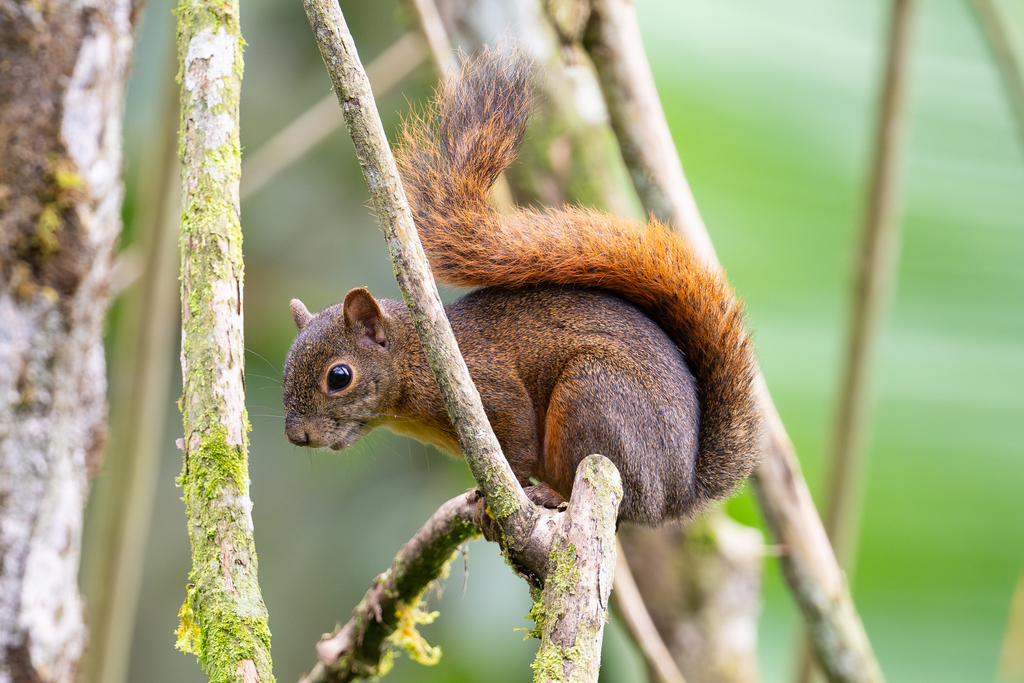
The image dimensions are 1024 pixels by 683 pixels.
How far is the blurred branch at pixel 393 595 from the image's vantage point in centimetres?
181

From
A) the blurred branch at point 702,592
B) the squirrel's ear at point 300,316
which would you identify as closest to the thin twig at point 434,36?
the squirrel's ear at point 300,316

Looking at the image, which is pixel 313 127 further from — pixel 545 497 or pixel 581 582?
pixel 581 582

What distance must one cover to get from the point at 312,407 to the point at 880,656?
107 inches

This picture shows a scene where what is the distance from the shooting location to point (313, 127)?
2785mm

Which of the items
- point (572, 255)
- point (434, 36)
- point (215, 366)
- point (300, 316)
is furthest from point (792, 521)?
point (215, 366)

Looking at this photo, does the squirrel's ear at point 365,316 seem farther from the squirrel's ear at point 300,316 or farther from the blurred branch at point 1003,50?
the blurred branch at point 1003,50

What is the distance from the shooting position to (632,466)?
1.81 metres

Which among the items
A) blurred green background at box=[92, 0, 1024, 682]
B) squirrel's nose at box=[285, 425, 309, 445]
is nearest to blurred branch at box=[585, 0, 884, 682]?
blurred green background at box=[92, 0, 1024, 682]

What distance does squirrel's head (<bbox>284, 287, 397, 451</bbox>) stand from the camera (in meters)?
2.00

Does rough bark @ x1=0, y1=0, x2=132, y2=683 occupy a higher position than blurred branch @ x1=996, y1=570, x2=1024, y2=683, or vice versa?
rough bark @ x1=0, y1=0, x2=132, y2=683

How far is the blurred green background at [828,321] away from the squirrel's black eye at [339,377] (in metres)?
1.04

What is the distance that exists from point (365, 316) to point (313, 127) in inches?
40.4

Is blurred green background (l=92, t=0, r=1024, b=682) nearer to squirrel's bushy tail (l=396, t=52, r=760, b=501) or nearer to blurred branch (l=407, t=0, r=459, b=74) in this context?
blurred branch (l=407, t=0, r=459, b=74)

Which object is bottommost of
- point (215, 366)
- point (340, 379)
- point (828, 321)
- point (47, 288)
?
point (215, 366)
